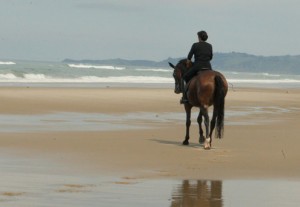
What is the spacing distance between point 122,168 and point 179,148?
10.4 ft

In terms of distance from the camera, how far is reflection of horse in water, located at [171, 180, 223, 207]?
26.6 feet

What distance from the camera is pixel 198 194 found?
343 inches

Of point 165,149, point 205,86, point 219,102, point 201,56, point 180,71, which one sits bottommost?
point 165,149

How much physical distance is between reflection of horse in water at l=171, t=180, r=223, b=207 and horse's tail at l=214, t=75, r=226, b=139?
4400 millimetres

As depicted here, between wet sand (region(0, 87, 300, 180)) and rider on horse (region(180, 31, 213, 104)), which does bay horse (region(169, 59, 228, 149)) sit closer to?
rider on horse (region(180, 31, 213, 104))

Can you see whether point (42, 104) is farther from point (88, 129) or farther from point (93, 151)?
point (93, 151)

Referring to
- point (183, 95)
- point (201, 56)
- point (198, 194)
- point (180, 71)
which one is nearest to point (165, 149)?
point (183, 95)

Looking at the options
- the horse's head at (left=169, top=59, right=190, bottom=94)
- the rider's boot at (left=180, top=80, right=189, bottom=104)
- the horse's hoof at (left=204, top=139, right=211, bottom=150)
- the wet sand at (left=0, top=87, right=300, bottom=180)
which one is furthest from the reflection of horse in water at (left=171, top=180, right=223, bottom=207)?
the horse's head at (left=169, top=59, right=190, bottom=94)

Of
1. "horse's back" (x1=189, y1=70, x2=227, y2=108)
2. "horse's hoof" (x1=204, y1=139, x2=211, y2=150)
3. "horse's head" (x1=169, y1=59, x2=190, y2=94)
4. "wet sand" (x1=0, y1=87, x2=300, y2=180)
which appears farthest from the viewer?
"horse's head" (x1=169, y1=59, x2=190, y2=94)

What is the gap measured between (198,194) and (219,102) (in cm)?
565

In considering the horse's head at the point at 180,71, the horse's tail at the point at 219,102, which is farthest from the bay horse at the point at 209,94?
the horse's head at the point at 180,71

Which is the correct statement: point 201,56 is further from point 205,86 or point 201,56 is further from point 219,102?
point 219,102

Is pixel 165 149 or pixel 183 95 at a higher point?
pixel 183 95

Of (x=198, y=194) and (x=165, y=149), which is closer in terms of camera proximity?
(x=198, y=194)
